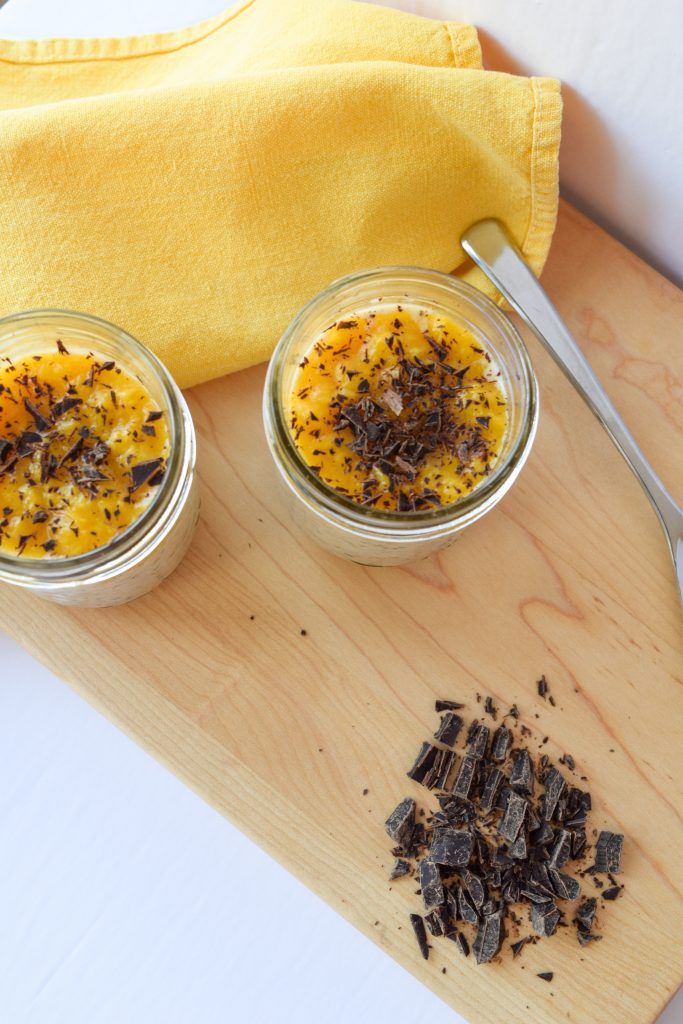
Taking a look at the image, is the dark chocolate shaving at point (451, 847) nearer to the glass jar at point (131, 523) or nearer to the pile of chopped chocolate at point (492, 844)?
the pile of chopped chocolate at point (492, 844)

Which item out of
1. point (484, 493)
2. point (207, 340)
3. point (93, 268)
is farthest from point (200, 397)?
point (484, 493)

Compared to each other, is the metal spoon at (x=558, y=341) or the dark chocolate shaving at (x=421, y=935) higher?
the metal spoon at (x=558, y=341)

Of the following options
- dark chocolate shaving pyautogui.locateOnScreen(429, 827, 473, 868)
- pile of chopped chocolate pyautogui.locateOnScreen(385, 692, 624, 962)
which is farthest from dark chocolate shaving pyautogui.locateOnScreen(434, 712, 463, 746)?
dark chocolate shaving pyautogui.locateOnScreen(429, 827, 473, 868)

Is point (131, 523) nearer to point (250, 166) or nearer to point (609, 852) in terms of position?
point (250, 166)

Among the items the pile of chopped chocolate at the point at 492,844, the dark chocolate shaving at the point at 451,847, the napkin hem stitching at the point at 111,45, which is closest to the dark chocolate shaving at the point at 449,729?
the pile of chopped chocolate at the point at 492,844

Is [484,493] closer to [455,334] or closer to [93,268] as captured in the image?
[455,334]

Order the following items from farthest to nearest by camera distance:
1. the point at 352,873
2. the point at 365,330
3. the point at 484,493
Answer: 1. the point at 352,873
2. the point at 365,330
3. the point at 484,493

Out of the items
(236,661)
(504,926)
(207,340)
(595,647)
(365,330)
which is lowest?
(504,926)

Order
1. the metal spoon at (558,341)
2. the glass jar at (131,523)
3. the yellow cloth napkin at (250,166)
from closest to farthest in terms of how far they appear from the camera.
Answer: the glass jar at (131,523), the yellow cloth napkin at (250,166), the metal spoon at (558,341)
